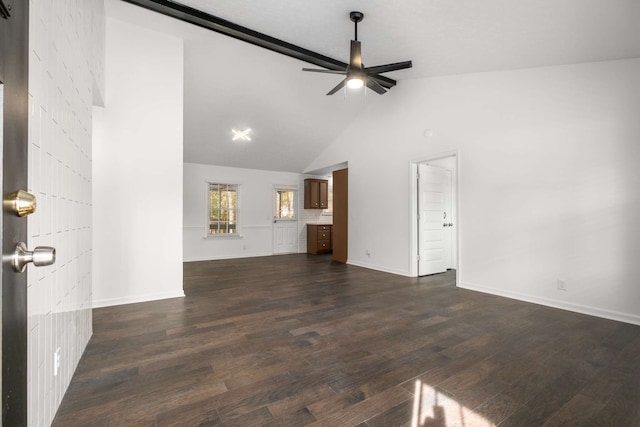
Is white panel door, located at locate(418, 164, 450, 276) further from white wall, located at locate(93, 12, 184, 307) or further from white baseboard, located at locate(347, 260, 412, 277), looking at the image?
white wall, located at locate(93, 12, 184, 307)

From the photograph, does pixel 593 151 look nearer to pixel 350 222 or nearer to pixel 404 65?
pixel 404 65

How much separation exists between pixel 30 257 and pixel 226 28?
3.73 m

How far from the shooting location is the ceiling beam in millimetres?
3271

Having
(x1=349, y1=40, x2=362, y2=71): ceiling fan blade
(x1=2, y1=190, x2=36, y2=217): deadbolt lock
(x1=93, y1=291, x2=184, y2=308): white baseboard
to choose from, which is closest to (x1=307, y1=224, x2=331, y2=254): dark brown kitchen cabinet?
(x1=93, y1=291, x2=184, y2=308): white baseboard

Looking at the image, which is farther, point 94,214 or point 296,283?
point 296,283

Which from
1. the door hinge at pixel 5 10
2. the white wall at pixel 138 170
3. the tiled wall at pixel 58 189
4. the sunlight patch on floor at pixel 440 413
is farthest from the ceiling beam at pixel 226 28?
the sunlight patch on floor at pixel 440 413

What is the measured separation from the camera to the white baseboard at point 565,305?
10.2ft

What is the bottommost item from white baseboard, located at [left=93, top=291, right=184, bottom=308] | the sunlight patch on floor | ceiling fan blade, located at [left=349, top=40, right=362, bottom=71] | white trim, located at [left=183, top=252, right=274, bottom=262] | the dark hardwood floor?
the sunlight patch on floor

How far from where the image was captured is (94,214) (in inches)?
138

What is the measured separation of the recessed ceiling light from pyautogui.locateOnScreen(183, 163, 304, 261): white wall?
131cm

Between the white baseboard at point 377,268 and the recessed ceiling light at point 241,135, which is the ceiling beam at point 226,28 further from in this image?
the white baseboard at point 377,268

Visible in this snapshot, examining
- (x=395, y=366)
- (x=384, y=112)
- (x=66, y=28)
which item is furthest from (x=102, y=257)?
(x=384, y=112)

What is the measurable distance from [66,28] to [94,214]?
7.57ft

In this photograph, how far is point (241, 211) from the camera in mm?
7957
